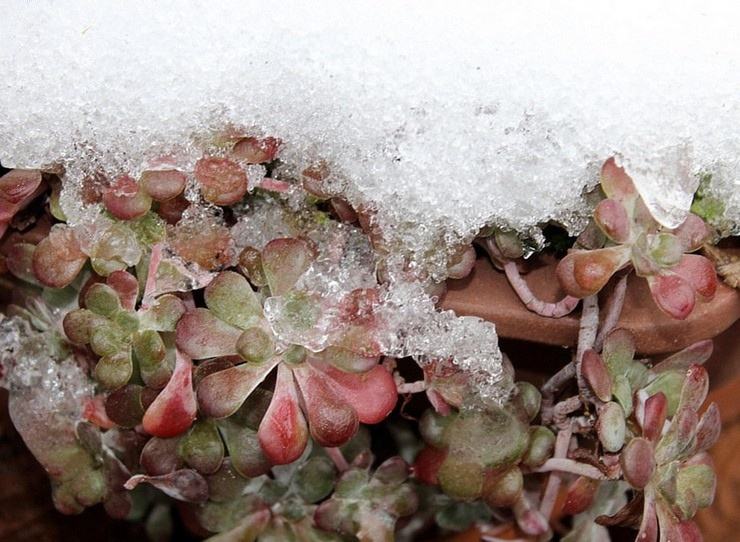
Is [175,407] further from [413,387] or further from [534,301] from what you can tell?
[534,301]

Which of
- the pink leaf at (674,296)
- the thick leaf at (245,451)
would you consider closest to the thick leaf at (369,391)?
the thick leaf at (245,451)

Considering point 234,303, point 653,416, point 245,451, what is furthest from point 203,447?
point 653,416

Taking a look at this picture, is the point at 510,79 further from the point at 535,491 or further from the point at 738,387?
the point at 738,387

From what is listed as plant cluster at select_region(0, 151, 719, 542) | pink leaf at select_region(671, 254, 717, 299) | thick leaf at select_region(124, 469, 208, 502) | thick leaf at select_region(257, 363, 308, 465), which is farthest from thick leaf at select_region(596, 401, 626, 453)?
thick leaf at select_region(124, 469, 208, 502)

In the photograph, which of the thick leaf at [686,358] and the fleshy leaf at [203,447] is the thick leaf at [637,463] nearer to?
the thick leaf at [686,358]

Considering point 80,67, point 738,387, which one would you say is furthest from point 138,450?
point 738,387

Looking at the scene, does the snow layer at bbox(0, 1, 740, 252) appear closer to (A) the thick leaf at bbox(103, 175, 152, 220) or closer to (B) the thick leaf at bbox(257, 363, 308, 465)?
(A) the thick leaf at bbox(103, 175, 152, 220)

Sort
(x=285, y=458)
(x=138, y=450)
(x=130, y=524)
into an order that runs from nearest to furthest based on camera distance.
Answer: (x=285, y=458)
(x=138, y=450)
(x=130, y=524)
